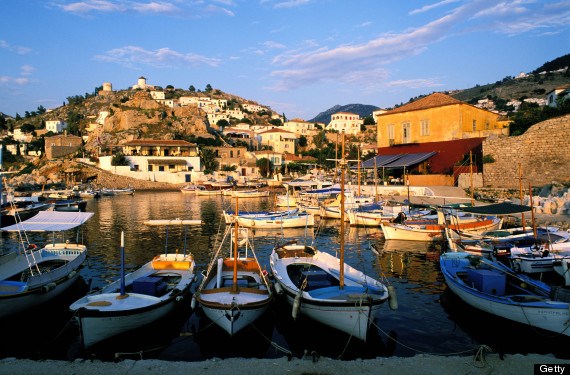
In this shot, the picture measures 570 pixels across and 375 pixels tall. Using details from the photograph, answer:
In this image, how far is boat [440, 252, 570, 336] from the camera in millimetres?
9609

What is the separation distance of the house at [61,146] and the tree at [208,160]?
3540 cm

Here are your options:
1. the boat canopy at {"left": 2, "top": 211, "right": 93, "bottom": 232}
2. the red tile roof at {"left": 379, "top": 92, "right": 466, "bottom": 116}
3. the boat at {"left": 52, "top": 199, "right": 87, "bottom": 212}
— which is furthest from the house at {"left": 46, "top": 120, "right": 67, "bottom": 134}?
the boat canopy at {"left": 2, "top": 211, "right": 93, "bottom": 232}

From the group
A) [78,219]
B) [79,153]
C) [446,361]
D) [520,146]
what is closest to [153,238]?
[78,219]

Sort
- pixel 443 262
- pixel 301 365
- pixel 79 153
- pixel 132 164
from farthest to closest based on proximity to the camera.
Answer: pixel 79 153 < pixel 132 164 < pixel 443 262 < pixel 301 365

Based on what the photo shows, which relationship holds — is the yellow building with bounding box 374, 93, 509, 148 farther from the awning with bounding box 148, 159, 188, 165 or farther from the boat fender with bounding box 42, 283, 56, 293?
the awning with bounding box 148, 159, 188, 165

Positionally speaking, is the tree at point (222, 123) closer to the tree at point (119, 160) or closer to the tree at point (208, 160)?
the tree at point (208, 160)

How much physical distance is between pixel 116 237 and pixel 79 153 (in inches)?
2934

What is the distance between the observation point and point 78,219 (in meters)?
16.6

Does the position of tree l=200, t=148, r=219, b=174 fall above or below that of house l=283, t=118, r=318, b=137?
below

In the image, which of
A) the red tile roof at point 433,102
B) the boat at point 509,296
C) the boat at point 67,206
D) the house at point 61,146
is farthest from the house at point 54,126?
the boat at point 509,296

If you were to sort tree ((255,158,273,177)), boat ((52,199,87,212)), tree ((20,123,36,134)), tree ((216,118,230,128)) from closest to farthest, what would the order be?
boat ((52,199,87,212)), tree ((255,158,273,177)), tree ((216,118,230,128)), tree ((20,123,36,134))

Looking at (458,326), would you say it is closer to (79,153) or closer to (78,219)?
(78,219)

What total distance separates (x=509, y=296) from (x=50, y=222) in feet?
54.2

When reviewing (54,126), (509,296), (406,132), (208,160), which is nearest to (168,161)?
(208,160)
